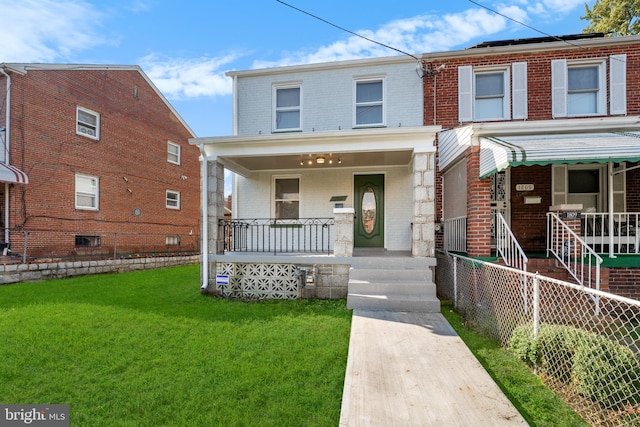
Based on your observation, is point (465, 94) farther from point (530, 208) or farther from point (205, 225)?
point (205, 225)

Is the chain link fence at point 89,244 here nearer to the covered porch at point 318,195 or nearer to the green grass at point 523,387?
the covered porch at point 318,195

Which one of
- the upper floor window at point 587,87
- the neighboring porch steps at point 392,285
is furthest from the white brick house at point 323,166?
the upper floor window at point 587,87

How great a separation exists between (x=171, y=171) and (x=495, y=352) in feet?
53.0

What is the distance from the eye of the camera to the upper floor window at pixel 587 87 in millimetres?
8211

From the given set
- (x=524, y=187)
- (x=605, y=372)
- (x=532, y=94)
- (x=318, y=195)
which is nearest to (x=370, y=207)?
(x=318, y=195)

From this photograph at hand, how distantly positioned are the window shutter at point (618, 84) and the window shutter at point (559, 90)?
1.08m

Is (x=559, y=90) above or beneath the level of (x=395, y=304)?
above

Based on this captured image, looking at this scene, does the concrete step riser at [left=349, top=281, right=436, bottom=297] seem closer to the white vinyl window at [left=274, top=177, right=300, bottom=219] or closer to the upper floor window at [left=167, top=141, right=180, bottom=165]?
the white vinyl window at [left=274, top=177, right=300, bottom=219]

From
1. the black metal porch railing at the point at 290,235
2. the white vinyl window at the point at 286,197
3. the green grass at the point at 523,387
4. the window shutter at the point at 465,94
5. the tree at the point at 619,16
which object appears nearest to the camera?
the green grass at the point at 523,387

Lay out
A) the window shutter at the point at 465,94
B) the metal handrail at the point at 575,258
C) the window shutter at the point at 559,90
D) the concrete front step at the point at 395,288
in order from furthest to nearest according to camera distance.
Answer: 1. the window shutter at the point at 465,94
2. the window shutter at the point at 559,90
3. the concrete front step at the point at 395,288
4. the metal handrail at the point at 575,258

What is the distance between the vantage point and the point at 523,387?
3.12 m

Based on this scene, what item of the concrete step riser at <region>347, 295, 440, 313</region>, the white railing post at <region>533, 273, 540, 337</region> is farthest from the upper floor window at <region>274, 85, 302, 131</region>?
the white railing post at <region>533, 273, 540, 337</region>

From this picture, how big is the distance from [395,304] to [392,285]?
1.33ft

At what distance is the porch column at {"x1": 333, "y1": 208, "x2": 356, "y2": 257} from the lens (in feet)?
21.7
